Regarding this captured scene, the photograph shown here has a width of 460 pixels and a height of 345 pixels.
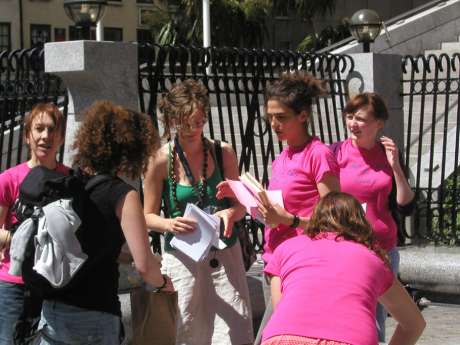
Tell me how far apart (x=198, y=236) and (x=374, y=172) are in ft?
4.15

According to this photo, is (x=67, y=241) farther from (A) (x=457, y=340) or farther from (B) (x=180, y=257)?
(A) (x=457, y=340)

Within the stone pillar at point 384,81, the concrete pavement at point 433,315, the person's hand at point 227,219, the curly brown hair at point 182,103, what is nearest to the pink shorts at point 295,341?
the person's hand at point 227,219

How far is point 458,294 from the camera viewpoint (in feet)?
31.4

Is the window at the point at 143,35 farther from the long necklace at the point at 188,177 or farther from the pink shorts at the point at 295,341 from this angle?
the pink shorts at the point at 295,341

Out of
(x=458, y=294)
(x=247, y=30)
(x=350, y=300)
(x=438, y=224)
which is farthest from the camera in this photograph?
(x=247, y=30)

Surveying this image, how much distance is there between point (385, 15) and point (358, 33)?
23575mm

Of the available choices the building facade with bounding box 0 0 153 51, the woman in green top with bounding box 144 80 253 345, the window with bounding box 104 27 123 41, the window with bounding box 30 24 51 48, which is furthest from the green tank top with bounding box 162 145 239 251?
the window with bounding box 104 27 123 41

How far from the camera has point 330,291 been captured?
4.37 metres

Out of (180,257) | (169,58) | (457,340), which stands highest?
(169,58)

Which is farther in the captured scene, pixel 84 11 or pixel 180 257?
pixel 84 11

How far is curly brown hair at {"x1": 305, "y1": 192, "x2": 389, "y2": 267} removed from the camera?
181 inches

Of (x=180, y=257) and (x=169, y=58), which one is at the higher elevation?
(x=169, y=58)

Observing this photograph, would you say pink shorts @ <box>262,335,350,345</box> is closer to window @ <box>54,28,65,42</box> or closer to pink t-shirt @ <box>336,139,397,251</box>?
pink t-shirt @ <box>336,139,397,251</box>

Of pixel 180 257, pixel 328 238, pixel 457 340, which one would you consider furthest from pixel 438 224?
pixel 328 238
